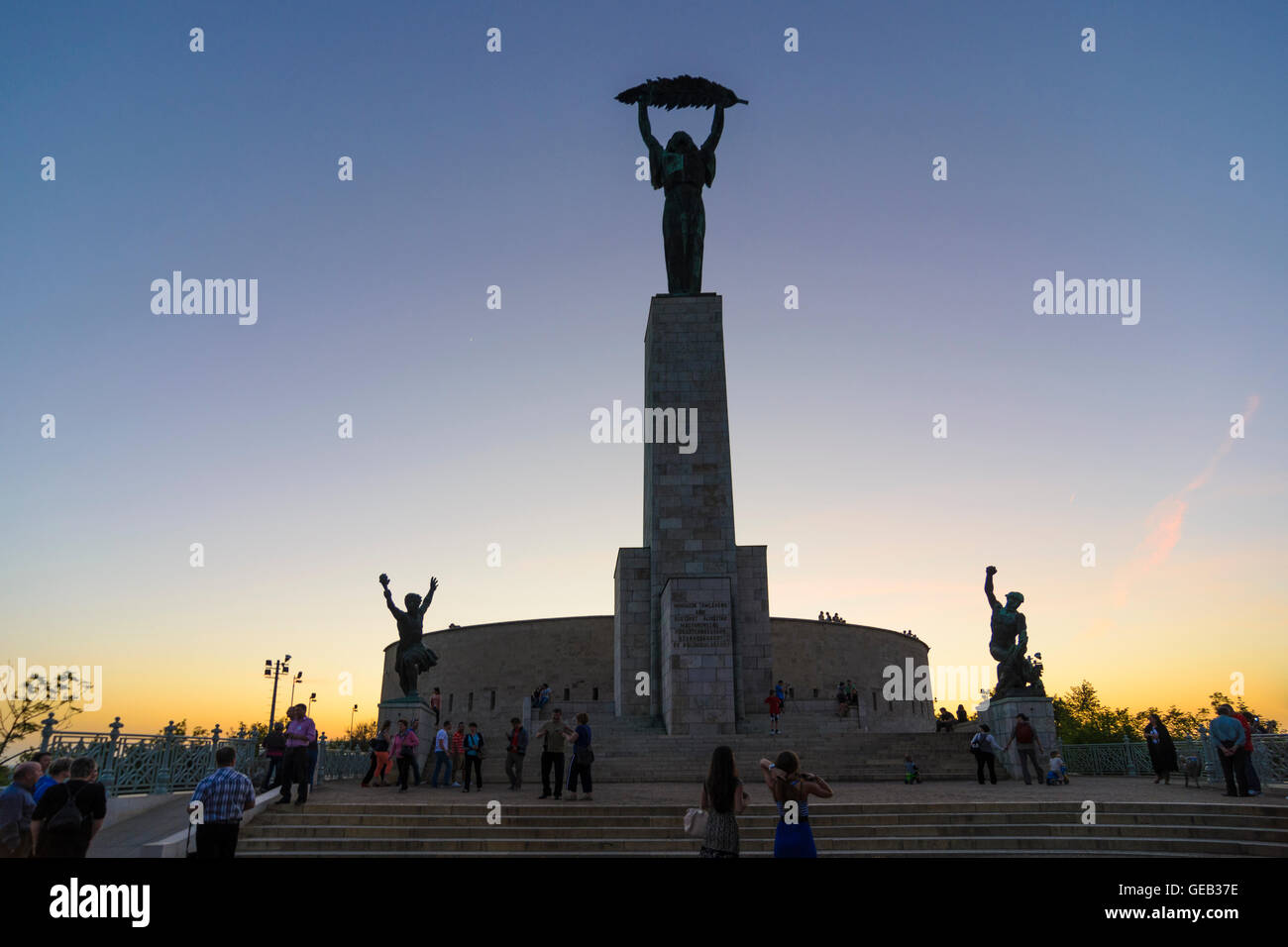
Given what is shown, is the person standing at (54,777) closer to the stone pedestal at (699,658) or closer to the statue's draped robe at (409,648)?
the statue's draped robe at (409,648)

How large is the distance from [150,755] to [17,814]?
26.5ft

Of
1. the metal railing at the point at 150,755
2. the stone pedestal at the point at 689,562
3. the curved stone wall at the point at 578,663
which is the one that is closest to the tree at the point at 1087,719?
the curved stone wall at the point at 578,663

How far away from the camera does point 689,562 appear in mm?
23906

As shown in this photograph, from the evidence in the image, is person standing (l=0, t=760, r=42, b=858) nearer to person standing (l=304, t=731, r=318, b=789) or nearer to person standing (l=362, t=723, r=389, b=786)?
person standing (l=304, t=731, r=318, b=789)

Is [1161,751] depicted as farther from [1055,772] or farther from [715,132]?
[715,132]

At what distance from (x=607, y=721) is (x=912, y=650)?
22.7 m

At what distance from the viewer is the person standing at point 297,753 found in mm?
11312

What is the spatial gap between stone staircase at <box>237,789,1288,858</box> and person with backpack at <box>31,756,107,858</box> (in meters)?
3.90

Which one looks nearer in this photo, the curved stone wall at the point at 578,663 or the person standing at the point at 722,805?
the person standing at the point at 722,805

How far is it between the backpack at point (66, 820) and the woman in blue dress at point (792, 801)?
15.8ft

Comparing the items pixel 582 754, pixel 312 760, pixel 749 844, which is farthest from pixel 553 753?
pixel 312 760

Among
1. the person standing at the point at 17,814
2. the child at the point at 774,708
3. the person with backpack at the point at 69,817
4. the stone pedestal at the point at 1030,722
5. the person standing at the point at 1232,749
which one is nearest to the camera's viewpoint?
the person with backpack at the point at 69,817

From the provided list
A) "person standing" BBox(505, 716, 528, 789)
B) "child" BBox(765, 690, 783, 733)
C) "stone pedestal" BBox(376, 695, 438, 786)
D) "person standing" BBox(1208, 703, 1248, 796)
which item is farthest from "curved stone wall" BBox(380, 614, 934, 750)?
"person standing" BBox(1208, 703, 1248, 796)
